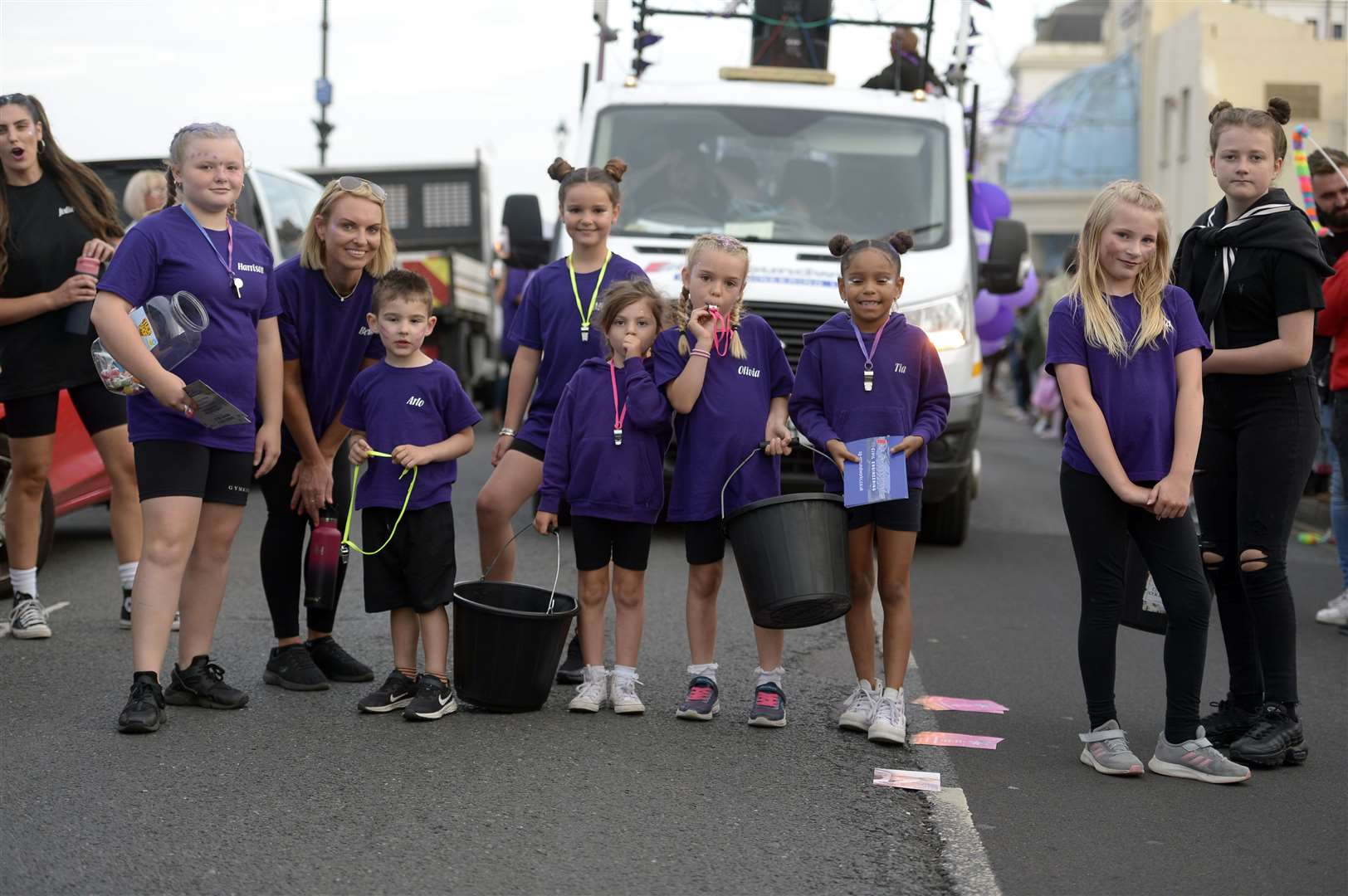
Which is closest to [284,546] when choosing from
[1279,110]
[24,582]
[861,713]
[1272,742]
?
[24,582]

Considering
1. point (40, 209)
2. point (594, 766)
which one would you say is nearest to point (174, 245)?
point (40, 209)

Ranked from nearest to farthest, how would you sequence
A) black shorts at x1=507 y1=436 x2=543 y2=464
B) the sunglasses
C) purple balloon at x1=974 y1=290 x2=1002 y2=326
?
the sunglasses → black shorts at x1=507 y1=436 x2=543 y2=464 → purple balloon at x1=974 y1=290 x2=1002 y2=326

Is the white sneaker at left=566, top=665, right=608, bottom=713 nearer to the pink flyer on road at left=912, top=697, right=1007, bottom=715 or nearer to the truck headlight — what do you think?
the pink flyer on road at left=912, top=697, right=1007, bottom=715

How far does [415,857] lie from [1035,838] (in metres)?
1.61

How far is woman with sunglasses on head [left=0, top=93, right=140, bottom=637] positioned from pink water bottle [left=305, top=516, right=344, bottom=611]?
105 cm

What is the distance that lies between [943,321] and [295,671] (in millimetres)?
4668

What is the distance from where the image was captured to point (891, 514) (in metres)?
5.38

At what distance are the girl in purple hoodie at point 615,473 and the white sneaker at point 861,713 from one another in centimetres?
69

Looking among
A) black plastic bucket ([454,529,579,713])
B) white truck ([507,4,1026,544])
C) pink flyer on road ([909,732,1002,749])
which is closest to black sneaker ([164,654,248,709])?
black plastic bucket ([454,529,579,713])

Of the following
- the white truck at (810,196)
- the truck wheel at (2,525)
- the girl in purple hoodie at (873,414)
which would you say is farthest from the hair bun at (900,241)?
the truck wheel at (2,525)

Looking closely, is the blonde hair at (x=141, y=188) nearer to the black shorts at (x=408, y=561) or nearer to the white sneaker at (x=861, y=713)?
the black shorts at (x=408, y=561)

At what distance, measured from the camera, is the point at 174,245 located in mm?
5211

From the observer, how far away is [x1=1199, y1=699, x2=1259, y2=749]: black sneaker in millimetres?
5316

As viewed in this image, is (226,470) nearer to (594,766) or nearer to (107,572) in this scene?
(594,766)
